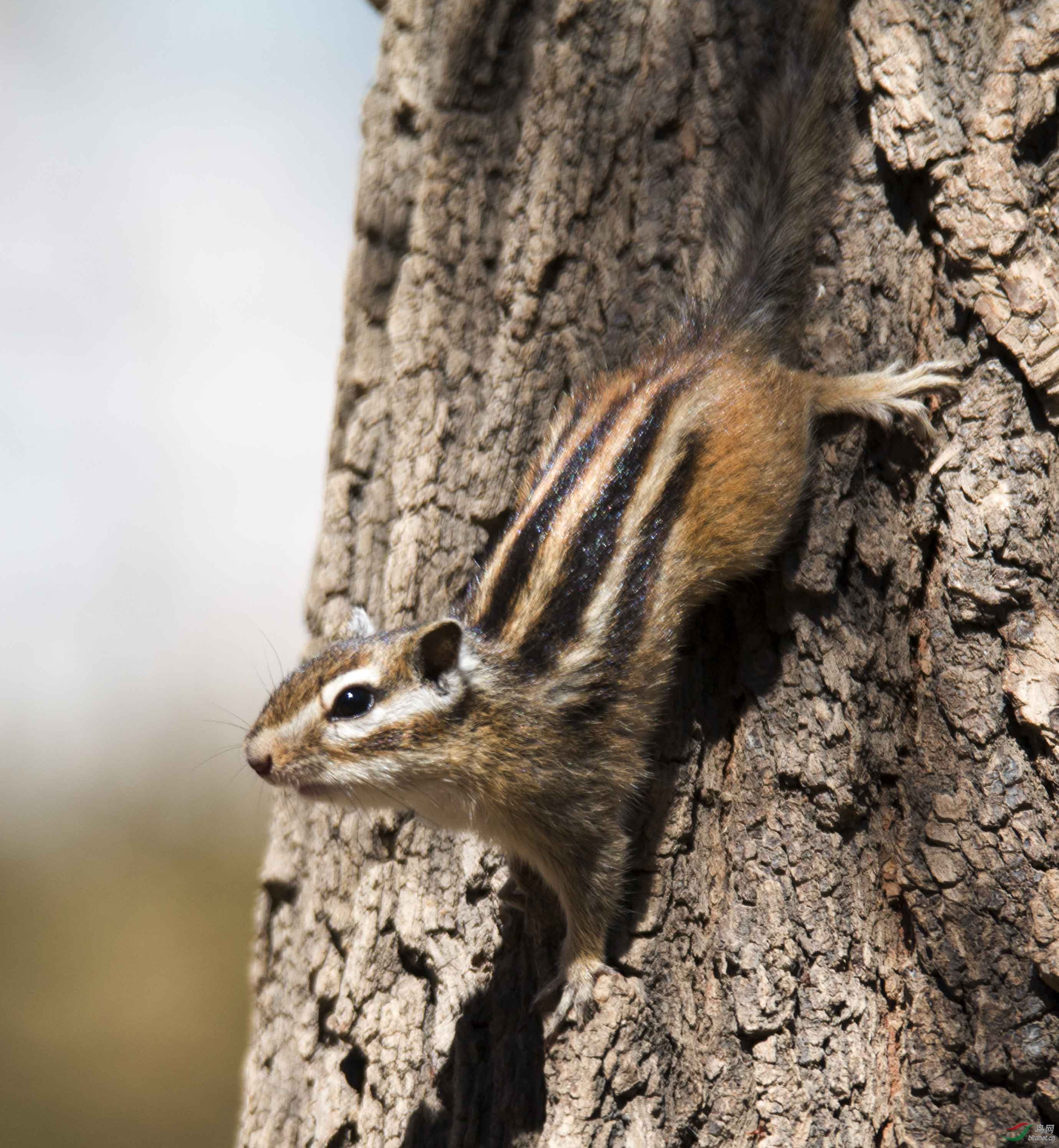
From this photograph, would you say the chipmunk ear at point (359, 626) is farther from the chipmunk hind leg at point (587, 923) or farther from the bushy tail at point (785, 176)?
the bushy tail at point (785, 176)

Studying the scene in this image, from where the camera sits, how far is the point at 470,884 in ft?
9.58

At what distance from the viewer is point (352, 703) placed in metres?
2.75

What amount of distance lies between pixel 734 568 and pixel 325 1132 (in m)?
1.99

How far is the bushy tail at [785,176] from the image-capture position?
2982 millimetres

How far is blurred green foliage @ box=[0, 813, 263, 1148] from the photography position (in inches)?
204

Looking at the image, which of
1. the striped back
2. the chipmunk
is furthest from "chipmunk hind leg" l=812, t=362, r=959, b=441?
the striped back

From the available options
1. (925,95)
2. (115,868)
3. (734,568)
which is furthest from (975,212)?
(115,868)

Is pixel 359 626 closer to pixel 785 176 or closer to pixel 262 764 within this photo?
pixel 262 764

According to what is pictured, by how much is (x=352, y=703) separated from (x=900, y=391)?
1.71 meters

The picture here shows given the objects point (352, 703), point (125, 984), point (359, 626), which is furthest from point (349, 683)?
point (125, 984)

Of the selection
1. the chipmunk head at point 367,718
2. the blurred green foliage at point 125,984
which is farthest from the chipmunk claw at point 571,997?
the blurred green foliage at point 125,984

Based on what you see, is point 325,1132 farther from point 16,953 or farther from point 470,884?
point 16,953

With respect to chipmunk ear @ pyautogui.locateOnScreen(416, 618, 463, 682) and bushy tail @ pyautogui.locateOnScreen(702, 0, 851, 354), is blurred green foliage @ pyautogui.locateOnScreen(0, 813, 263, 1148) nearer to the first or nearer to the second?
chipmunk ear @ pyautogui.locateOnScreen(416, 618, 463, 682)

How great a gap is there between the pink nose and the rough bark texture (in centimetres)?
52
